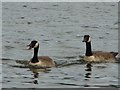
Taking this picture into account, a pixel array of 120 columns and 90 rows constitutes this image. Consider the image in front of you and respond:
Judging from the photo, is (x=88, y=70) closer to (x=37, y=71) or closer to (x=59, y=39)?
(x=37, y=71)

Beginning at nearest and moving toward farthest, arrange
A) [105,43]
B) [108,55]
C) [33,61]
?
[33,61] → [108,55] → [105,43]

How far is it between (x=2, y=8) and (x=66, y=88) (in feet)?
101

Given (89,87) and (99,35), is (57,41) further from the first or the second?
(89,87)

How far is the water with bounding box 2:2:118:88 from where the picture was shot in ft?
61.6

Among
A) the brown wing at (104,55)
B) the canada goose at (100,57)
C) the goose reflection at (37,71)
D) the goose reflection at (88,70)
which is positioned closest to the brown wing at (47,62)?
the goose reflection at (37,71)

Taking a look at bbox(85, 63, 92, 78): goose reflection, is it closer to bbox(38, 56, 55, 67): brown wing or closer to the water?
the water

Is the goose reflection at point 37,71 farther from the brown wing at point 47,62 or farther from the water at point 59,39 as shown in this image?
the brown wing at point 47,62

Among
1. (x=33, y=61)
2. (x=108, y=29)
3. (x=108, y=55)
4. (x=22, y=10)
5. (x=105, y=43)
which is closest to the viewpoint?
(x=33, y=61)

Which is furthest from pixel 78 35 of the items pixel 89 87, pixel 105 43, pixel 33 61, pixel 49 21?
pixel 89 87

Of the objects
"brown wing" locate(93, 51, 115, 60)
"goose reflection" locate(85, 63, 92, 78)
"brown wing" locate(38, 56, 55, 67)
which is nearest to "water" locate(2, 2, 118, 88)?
"goose reflection" locate(85, 63, 92, 78)

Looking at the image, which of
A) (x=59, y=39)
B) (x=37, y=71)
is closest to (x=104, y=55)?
(x=37, y=71)

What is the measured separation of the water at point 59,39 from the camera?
18.8 meters

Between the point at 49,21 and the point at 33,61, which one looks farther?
the point at 49,21

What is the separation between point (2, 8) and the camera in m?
47.1
